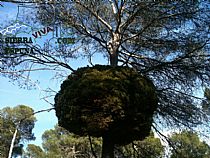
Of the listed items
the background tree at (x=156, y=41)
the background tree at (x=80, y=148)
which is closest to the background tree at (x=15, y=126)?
the background tree at (x=80, y=148)

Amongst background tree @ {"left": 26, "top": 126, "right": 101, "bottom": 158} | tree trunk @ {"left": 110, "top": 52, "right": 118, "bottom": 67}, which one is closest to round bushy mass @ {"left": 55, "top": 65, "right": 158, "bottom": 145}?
tree trunk @ {"left": 110, "top": 52, "right": 118, "bottom": 67}

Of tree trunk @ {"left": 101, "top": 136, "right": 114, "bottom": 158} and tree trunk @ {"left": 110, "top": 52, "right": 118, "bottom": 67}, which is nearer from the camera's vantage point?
tree trunk @ {"left": 101, "top": 136, "right": 114, "bottom": 158}

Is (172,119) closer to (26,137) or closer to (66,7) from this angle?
(66,7)

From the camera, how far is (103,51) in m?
9.78

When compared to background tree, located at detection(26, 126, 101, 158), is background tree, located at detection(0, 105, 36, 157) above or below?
above

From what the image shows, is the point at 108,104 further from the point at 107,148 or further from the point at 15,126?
the point at 15,126

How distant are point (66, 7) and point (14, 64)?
1746 millimetres

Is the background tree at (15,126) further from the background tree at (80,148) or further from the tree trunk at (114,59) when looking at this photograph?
the tree trunk at (114,59)

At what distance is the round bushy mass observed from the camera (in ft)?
21.9

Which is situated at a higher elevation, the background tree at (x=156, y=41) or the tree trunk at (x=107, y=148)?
the background tree at (x=156, y=41)

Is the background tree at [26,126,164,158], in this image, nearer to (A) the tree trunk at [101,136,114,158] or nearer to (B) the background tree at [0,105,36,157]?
(A) the tree trunk at [101,136,114,158]

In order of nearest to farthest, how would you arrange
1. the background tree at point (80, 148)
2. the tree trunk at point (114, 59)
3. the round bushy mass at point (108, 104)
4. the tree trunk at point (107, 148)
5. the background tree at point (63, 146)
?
the round bushy mass at point (108, 104)
the tree trunk at point (107, 148)
the tree trunk at point (114, 59)
the background tree at point (80, 148)
the background tree at point (63, 146)

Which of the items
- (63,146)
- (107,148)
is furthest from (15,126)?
(107,148)

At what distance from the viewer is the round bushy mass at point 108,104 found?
21.9 ft
